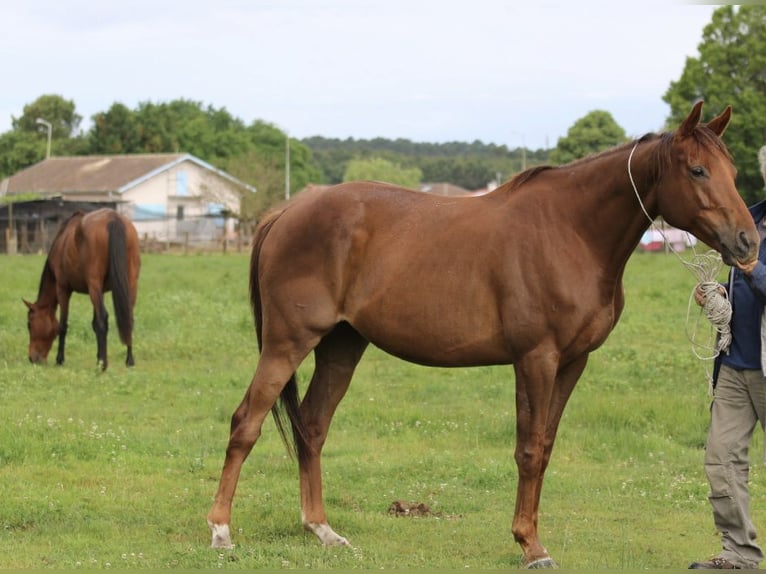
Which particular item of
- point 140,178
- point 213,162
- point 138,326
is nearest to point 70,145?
point 213,162

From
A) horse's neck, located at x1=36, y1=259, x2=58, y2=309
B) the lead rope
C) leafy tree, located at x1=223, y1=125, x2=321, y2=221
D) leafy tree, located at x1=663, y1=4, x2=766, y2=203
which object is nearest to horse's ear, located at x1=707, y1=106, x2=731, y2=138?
the lead rope

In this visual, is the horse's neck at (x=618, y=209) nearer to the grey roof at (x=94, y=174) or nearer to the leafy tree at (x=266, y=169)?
the leafy tree at (x=266, y=169)

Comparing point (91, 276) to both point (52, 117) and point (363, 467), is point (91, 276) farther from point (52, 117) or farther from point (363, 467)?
point (52, 117)

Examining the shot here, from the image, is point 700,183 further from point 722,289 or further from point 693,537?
point 693,537

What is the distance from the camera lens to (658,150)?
560 cm

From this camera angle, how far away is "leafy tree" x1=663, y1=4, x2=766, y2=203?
43.2 meters

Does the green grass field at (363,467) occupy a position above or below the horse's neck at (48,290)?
below

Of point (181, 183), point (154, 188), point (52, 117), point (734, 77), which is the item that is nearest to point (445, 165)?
point (52, 117)

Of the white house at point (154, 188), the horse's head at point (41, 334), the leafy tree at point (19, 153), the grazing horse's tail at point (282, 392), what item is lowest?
the horse's head at point (41, 334)

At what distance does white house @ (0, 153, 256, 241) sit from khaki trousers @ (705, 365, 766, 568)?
5209 cm

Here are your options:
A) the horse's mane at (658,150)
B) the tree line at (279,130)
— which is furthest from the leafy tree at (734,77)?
the horse's mane at (658,150)

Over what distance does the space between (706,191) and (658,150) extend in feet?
1.34

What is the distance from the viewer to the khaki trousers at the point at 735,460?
5645mm

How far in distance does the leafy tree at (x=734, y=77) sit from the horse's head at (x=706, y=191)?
129ft
